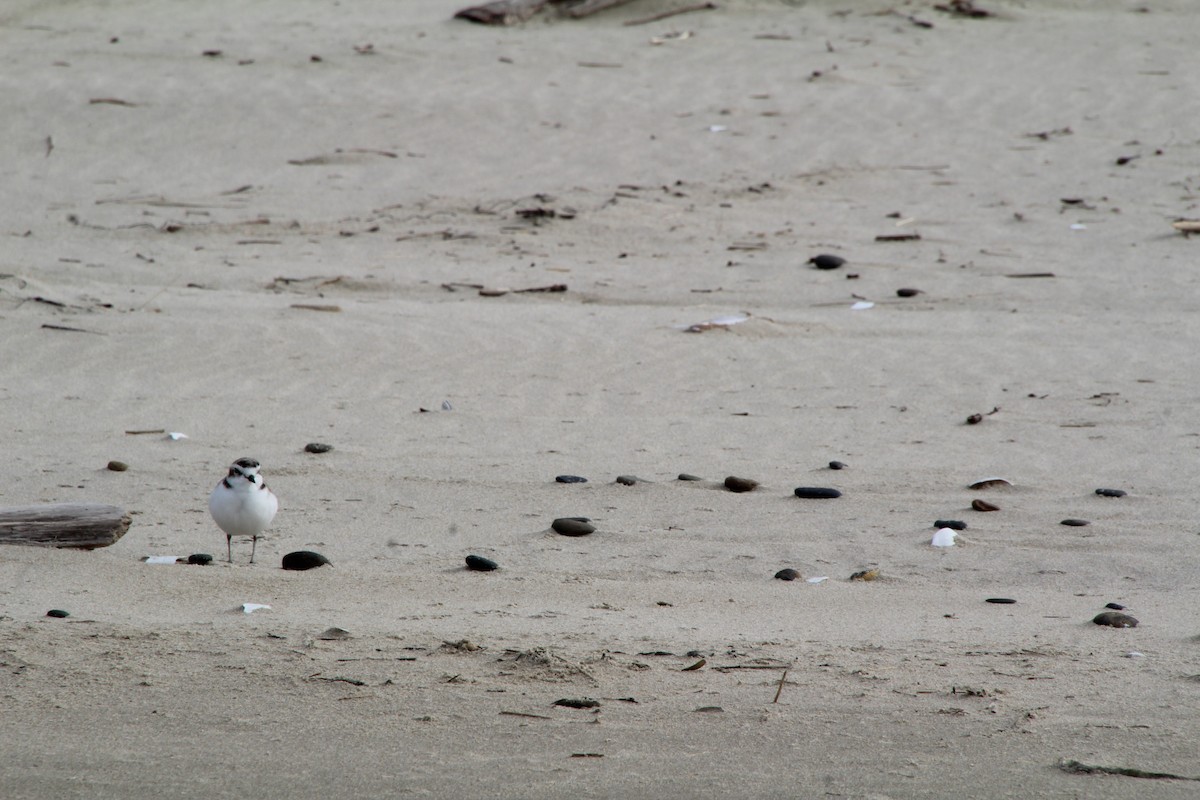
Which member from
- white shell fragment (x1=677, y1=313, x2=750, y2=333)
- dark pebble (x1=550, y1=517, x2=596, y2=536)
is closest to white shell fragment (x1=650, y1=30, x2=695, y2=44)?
white shell fragment (x1=677, y1=313, x2=750, y2=333)

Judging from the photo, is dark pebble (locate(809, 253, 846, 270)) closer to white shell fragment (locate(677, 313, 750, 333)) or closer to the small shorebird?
white shell fragment (locate(677, 313, 750, 333))

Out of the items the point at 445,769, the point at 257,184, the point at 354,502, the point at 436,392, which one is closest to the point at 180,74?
the point at 257,184

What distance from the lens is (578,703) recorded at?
3.21 metres

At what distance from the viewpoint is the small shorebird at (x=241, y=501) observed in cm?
434

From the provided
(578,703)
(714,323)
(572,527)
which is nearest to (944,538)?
(572,527)

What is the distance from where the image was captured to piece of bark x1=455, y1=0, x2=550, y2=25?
1556cm

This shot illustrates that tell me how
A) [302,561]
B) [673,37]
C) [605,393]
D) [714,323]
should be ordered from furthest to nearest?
[673,37] < [714,323] < [605,393] < [302,561]

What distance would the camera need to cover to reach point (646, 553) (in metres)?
4.80

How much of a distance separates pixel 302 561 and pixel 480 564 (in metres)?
0.61

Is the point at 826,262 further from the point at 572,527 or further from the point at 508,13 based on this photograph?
the point at 508,13

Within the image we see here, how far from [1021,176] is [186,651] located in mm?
9611

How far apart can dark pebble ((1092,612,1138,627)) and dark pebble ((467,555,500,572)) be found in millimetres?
1977

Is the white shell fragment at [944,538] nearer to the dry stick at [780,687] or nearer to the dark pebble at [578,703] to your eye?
the dry stick at [780,687]

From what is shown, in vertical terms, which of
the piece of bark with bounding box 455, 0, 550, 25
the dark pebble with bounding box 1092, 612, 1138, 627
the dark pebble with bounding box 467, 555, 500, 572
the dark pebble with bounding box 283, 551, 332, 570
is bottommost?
the dark pebble with bounding box 467, 555, 500, 572
